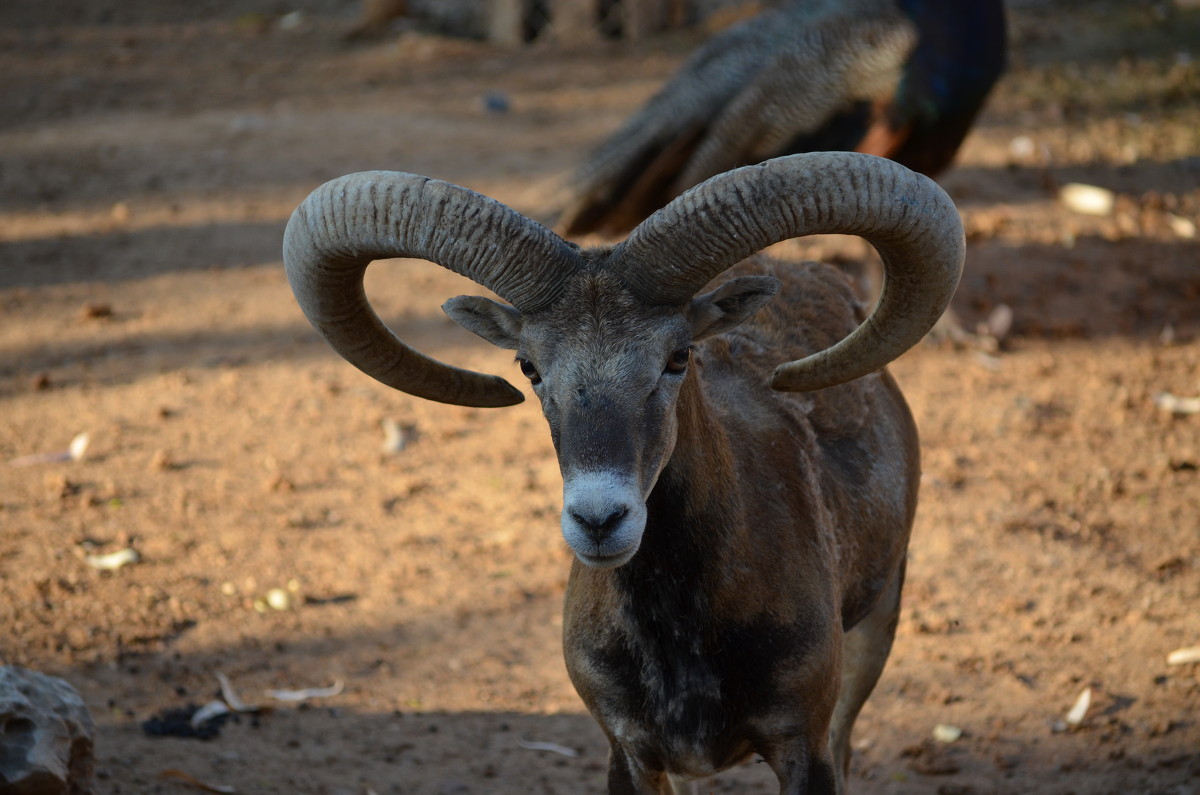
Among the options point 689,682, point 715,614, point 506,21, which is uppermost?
point 715,614

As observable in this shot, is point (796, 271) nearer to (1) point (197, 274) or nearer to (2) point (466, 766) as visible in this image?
(2) point (466, 766)

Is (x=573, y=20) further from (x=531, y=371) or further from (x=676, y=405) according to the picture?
(x=676, y=405)

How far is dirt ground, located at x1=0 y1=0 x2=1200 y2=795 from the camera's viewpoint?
552cm

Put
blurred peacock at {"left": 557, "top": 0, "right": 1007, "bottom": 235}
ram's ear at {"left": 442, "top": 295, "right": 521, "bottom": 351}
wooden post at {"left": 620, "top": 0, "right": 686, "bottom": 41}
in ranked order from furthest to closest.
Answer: wooden post at {"left": 620, "top": 0, "right": 686, "bottom": 41}
blurred peacock at {"left": 557, "top": 0, "right": 1007, "bottom": 235}
ram's ear at {"left": 442, "top": 295, "right": 521, "bottom": 351}

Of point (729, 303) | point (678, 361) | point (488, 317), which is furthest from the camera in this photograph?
point (488, 317)

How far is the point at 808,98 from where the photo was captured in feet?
30.5

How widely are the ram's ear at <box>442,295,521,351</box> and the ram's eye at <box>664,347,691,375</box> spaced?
1.92ft

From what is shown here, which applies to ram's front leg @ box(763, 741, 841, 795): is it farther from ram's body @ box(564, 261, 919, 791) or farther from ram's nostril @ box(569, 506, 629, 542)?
ram's nostril @ box(569, 506, 629, 542)

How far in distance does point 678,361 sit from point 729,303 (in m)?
0.35

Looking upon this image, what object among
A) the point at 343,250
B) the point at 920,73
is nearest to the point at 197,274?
the point at 920,73

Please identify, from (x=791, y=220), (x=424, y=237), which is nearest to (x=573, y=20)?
(x=424, y=237)

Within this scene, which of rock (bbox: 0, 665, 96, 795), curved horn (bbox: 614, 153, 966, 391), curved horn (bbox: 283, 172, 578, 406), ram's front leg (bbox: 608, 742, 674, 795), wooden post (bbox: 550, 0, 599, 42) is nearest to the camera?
curved horn (bbox: 614, 153, 966, 391)

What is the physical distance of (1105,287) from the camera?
966 cm

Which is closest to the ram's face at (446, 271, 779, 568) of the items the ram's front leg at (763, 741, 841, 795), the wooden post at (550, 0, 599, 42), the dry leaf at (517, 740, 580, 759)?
the ram's front leg at (763, 741, 841, 795)
